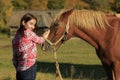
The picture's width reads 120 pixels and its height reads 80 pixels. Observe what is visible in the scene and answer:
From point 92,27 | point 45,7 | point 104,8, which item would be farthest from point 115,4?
point 92,27

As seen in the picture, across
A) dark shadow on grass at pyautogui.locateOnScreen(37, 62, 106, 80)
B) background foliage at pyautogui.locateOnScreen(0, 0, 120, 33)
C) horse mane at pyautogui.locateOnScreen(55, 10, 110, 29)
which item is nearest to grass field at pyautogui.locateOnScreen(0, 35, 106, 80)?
dark shadow on grass at pyautogui.locateOnScreen(37, 62, 106, 80)

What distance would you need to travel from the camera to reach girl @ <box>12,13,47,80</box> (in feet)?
20.9

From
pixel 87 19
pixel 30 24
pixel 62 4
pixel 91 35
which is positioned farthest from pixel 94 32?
pixel 62 4

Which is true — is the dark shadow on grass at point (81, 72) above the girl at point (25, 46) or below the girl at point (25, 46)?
below

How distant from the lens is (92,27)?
24.5 feet

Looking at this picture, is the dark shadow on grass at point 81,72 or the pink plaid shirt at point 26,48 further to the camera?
the dark shadow on grass at point 81,72

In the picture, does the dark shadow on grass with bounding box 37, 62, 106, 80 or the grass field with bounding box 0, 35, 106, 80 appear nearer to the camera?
the grass field with bounding box 0, 35, 106, 80

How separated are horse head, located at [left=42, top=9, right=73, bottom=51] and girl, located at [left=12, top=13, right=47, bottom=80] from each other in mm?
731

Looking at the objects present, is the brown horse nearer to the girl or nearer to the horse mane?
the horse mane

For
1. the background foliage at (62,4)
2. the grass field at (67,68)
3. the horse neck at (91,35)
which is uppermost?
the horse neck at (91,35)

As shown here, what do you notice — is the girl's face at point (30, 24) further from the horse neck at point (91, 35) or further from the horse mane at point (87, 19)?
the horse neck at point (91, 35)

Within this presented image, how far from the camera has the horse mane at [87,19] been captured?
7.30 m

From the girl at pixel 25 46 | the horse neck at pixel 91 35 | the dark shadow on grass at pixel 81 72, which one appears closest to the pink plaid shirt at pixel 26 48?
the girl at pixel 25 46

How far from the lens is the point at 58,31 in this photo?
7246 millimetres
